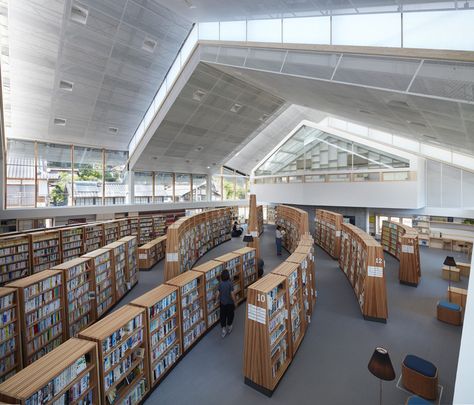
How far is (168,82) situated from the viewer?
1002 cm

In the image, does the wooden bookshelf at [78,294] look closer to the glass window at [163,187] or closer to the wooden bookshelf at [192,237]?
the wooden bookshelf at [192,237]

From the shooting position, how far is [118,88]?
31.4ft

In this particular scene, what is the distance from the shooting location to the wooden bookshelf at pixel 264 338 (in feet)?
11.8

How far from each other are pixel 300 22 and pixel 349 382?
6.14 meters

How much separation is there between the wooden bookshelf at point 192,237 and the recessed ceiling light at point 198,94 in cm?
438

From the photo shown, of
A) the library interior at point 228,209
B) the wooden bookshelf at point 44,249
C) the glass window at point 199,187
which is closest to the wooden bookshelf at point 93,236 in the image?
the library interior at point 228,209

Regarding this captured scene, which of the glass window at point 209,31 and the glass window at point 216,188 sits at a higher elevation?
the glass window at point 209,31

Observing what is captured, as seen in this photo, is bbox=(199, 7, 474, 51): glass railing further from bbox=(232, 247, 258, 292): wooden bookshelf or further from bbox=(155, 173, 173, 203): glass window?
bbox=(155, 173, 173, 203): glass window

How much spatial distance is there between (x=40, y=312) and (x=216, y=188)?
15080mm

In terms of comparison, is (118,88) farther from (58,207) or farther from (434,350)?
(434,350)

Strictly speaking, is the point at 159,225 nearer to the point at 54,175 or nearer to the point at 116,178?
the point at 116,178

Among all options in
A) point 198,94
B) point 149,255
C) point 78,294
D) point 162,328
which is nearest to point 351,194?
point 198,94

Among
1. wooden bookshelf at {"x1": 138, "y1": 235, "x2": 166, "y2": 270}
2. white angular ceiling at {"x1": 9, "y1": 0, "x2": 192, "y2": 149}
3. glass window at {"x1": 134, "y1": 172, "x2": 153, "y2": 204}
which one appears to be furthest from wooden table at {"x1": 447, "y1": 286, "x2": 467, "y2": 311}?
glass window at {"x1": 134, "y1": 172, "x2": 153, "y2": 204}

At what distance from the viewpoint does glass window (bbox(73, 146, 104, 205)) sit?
A: 40.3 ft
